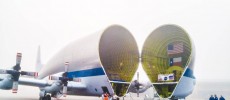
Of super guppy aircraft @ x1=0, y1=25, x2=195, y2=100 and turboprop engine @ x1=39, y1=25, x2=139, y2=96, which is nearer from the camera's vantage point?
super guppy aircraft @ x1=0, y1=25, x2=195, y2=100

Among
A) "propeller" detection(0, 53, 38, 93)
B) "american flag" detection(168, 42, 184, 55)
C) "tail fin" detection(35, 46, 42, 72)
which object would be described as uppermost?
"tail fin" detection(35, 46, 42, 72)

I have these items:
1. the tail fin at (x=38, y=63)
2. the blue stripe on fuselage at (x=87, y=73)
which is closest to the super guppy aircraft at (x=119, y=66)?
the blue stripe on fuselage at (x=87, y=73)

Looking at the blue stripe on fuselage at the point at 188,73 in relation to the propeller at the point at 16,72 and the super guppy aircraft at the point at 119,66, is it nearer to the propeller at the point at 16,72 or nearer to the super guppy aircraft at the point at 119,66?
the super guppy aircraft at the point at 119,66

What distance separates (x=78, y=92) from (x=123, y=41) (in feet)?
24.3

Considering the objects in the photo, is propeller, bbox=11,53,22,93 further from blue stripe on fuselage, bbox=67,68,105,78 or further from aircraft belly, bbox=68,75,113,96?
blue stripe on fuselage, bbox=67,68,105,78

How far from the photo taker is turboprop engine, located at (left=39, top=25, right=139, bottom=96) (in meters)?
27.4

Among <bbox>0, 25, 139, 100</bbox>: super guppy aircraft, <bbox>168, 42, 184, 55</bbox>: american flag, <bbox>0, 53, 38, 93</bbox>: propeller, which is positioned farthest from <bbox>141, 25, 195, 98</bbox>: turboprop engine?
<bbox>0, 53, 38, 93</bbox>: propeller

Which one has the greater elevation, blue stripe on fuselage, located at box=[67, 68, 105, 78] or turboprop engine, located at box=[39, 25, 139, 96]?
turboprop engine, located at box=[39, 25, 139, 96]

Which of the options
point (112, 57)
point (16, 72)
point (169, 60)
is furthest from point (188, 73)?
point (16, 72)

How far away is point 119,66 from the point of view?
30188mm

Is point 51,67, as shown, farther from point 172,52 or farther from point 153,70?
point 172,52

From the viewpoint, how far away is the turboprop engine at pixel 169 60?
83.3ft

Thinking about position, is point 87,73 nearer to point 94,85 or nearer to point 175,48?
point 94,85

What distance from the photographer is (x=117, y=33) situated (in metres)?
28.3
